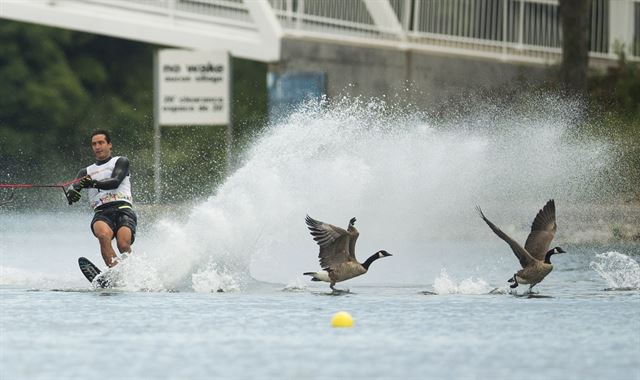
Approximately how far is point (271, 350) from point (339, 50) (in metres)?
20.1

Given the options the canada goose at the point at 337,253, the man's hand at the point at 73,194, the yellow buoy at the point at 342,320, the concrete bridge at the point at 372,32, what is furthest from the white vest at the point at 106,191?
the concrete bridge at the point at 372,32

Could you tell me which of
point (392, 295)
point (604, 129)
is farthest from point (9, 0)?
point (392, 295)

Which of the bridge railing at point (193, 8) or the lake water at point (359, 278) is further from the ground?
the bridge railing at point (193, 8)

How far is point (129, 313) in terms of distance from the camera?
1608cm

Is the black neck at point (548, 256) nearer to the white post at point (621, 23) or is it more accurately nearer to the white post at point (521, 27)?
the white post at point (521, 27)

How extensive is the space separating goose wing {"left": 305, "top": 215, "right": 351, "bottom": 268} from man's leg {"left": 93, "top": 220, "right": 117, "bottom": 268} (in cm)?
197

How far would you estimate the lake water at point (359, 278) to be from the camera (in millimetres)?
13297

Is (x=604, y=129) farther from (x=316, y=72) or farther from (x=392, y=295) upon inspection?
(x=392, y=295)

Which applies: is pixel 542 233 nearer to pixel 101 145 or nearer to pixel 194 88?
pixel 101 145

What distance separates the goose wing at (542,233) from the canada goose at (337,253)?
4.57ft

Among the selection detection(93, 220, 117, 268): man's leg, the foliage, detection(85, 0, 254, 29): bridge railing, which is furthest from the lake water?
the foliage

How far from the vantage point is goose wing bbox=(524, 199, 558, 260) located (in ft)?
57.7

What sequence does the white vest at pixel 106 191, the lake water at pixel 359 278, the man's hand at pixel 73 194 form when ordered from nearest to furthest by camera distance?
the lake water at pixel 359 278 → the man's hand at pixel 73 194 → the white vest at pixel 106 191

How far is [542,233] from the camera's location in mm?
17734
